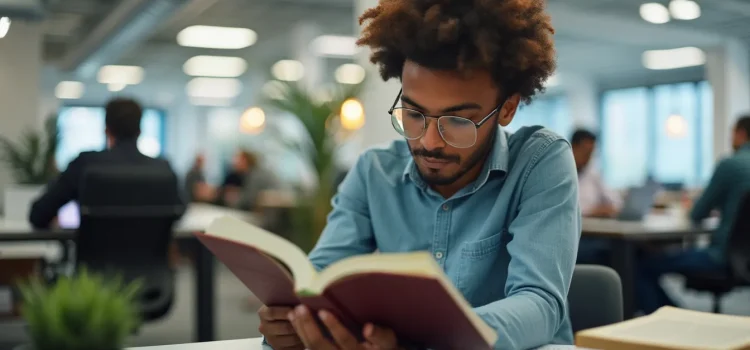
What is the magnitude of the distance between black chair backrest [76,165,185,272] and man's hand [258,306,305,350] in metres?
2.24

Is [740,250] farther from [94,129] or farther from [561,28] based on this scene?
[94,129]

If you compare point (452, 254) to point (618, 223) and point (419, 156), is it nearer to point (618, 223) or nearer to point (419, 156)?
point (419, 156)

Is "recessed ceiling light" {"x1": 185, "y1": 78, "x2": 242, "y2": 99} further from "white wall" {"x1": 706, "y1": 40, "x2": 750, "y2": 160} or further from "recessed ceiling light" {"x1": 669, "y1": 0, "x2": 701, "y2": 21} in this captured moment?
"recessed ceiling light" {"x1": 669, "y1": 0, "x2": 701, "y2": 21}

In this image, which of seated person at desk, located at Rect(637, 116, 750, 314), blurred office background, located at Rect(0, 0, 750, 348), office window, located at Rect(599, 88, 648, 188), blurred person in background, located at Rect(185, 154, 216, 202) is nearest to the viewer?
seated person at desk, located at Rect(637, 116, 750, 314)

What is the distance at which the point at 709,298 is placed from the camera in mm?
7133

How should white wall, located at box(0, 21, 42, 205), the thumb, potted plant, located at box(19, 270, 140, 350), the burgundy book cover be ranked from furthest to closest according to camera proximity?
white wall, located at box(0, 21, 42, 205)
the thumb
the burgundy book cover
potted plant, located at box(19, 270, 140, 350)

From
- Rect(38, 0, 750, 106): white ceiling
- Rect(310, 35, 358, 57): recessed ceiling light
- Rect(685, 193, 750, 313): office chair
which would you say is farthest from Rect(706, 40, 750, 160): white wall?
Rect(685, 193, 750, 313): office chair

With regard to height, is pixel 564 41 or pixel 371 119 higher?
pixel 564 41

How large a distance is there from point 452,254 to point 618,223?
11.1 feet

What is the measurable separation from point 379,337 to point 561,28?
10.9 metres

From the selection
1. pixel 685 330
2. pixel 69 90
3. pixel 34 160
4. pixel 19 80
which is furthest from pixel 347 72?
pixel 685 330

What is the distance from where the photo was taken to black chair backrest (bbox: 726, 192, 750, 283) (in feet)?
14.2

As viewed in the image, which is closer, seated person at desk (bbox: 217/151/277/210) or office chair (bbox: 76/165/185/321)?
office chair (bbox: 76/165/185/321)

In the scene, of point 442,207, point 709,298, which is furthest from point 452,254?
point 709,298
